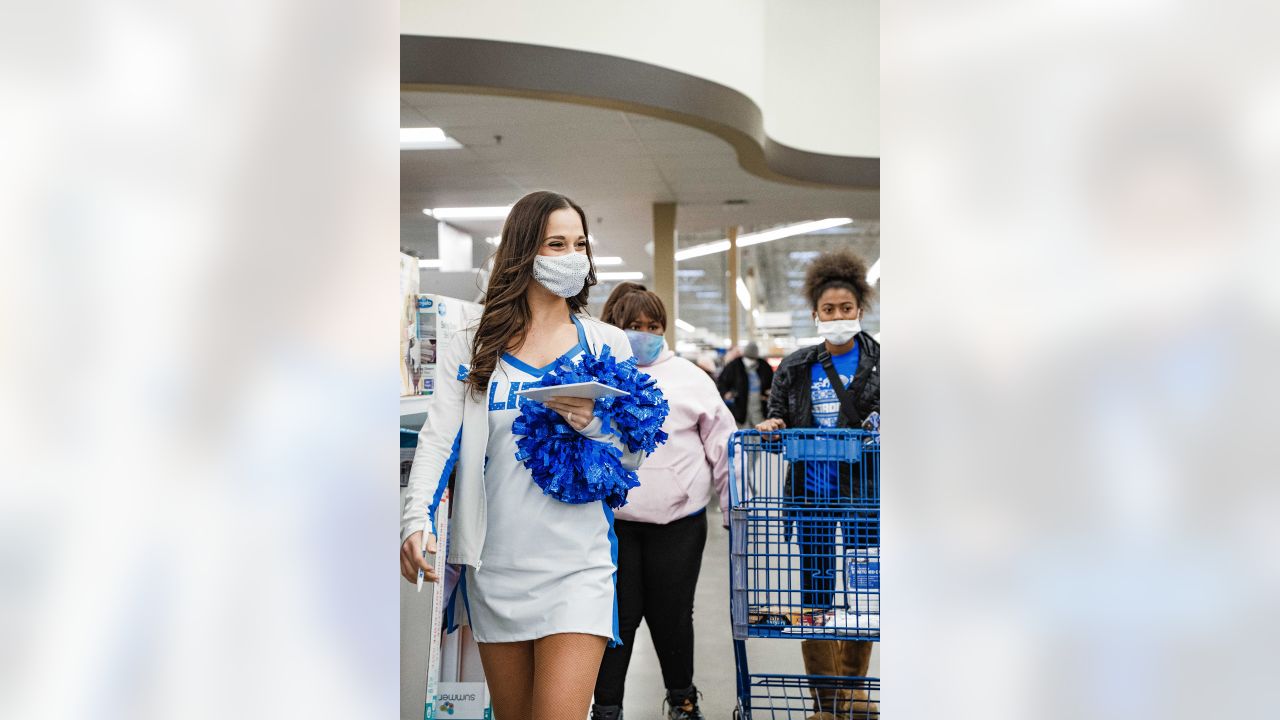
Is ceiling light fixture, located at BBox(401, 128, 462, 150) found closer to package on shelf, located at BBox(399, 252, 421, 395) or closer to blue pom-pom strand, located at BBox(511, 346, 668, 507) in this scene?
package on shelf, located at BBox(399, 252, 421, 395)

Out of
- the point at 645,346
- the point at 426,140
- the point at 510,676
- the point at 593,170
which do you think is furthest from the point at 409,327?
the point at 593,170

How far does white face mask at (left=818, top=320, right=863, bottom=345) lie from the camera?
12.1ft

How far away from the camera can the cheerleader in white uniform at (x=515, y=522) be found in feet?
7.48

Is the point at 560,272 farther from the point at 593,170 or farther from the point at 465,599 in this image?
the point at 593,170

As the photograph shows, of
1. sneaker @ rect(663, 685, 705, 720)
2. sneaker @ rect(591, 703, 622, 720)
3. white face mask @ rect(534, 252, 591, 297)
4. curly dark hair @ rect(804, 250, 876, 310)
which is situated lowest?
sneaker @ rect(663, 685, 705, 720)

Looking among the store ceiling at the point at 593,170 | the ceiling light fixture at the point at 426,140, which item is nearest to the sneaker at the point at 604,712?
the store ceiling at the point at 593,170

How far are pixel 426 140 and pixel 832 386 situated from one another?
597 centimetres

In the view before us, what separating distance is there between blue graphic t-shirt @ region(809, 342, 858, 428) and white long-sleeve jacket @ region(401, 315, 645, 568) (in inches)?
54.6

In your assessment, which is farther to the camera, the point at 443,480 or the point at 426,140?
the point at 426,140

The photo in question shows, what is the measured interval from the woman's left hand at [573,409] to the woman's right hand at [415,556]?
0.40m

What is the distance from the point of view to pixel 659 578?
3633 millimetres

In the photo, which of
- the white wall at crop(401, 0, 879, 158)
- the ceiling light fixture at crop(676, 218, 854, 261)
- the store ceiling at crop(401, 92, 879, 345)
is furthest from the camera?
the ceiling light fixture at crop(676, 218, 854, 261)
